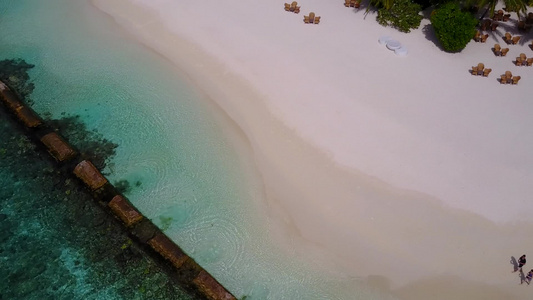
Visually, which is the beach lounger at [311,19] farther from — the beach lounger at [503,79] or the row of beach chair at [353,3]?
→ the beach lounger at [503,79]

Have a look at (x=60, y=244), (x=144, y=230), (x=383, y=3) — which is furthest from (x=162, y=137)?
(x=383, y=3)

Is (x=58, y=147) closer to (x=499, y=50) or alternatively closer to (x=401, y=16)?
(x=401, y=16)

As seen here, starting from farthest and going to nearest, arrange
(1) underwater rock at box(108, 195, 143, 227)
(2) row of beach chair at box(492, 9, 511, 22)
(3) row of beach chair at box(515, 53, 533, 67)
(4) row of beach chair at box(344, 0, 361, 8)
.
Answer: (4) row of beach chair at box(344, 0, 361, 8) < (2) row of beach chair at box(492, 9, 511, 22) < (3) row of beach chair at box(515, 53, 533, 67) < (1) underwater rock at box(108, 195, 143, 227)

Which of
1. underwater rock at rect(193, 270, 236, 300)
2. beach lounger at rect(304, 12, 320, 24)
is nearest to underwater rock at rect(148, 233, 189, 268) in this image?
underwater rock at rect(193, 270, 236, 300)

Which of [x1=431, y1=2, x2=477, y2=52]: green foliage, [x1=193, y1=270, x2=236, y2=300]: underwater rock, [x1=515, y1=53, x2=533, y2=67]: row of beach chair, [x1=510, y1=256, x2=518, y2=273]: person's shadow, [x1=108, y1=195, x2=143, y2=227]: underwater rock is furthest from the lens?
[x1=515, y1=53, x2=533, y2=67]: row of beach chair

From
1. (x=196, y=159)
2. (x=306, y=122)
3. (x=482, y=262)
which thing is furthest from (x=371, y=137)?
(x=196, y=159)

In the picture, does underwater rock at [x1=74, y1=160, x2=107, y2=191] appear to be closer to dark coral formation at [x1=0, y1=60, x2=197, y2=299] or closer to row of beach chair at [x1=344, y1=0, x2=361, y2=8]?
dark coral formation at [x1=0, y1=60, x2=197, y2=299]

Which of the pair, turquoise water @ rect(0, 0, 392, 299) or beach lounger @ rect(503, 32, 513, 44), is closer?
turquoise water @ rect(0, 0, 392, 299)

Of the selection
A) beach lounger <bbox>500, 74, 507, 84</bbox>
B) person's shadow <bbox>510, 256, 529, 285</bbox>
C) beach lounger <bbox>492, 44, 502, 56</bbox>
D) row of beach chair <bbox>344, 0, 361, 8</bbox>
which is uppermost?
row of beach chair <bbox>344, 0, 361, 8</bbox>
